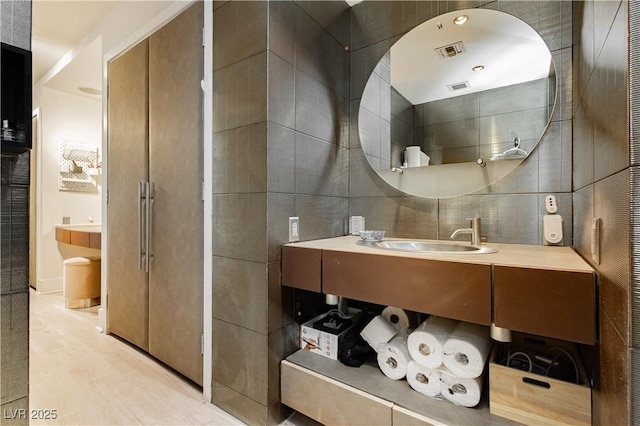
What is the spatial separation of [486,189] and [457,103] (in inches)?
20.2

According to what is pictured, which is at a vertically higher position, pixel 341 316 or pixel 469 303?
pixel 469 303

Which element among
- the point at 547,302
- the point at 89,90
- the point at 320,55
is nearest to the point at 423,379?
the point at 547,302

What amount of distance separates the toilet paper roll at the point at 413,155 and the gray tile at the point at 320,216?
47cm

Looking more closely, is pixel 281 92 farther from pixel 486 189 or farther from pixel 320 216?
pixel 486 189

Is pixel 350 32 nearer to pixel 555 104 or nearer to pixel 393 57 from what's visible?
pixel 393 57

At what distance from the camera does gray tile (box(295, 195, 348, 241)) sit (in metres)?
1.66

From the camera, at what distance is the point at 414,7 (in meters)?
1.79

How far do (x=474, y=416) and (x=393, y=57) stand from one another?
74.0 inches

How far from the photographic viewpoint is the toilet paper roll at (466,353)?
116 cm

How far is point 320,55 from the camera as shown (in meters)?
1.79

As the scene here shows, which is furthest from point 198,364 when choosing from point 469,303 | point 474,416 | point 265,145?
point 469,303

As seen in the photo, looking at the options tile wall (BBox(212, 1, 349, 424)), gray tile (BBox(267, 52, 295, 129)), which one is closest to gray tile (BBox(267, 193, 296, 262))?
tile wall (BBox(212, 1, 349, 424))

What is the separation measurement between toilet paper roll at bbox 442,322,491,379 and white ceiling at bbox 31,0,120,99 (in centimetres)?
345

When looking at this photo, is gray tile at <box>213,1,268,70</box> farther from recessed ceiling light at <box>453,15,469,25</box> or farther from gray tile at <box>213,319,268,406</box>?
gray tile at <box>213,319,268,406</box>
